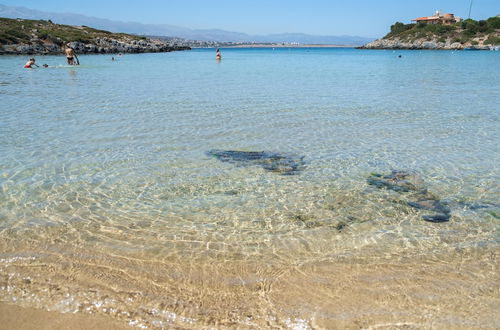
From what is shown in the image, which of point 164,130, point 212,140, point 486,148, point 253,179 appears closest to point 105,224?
point 253,179

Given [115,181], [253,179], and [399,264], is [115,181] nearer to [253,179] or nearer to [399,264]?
[253,179]

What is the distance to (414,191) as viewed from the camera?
786 centimetres

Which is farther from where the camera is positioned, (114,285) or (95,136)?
(95,136)

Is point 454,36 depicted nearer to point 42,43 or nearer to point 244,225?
point 42,43

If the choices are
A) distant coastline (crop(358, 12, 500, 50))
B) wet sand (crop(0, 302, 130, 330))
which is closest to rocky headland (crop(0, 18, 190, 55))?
wet sand (crop(0, 302, 130, 330))

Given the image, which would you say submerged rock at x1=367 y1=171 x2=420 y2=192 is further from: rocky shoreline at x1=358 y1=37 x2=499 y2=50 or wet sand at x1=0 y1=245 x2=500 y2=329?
rocky shoreline at x1=358 y1=37 x2=499 y2=50

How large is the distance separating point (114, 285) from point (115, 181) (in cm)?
403

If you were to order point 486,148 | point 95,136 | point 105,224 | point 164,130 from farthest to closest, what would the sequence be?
point 164,130
point 95,136
point 486,148
point 105,224

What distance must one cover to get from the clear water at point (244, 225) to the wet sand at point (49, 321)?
13 centimetres

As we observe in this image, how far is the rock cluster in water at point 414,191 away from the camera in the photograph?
683cm

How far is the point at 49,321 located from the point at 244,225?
10.8 feet

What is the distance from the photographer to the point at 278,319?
4043 millimetres

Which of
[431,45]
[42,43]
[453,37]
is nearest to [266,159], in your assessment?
[42,43]

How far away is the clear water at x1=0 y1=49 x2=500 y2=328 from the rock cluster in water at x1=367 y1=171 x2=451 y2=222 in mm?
211
